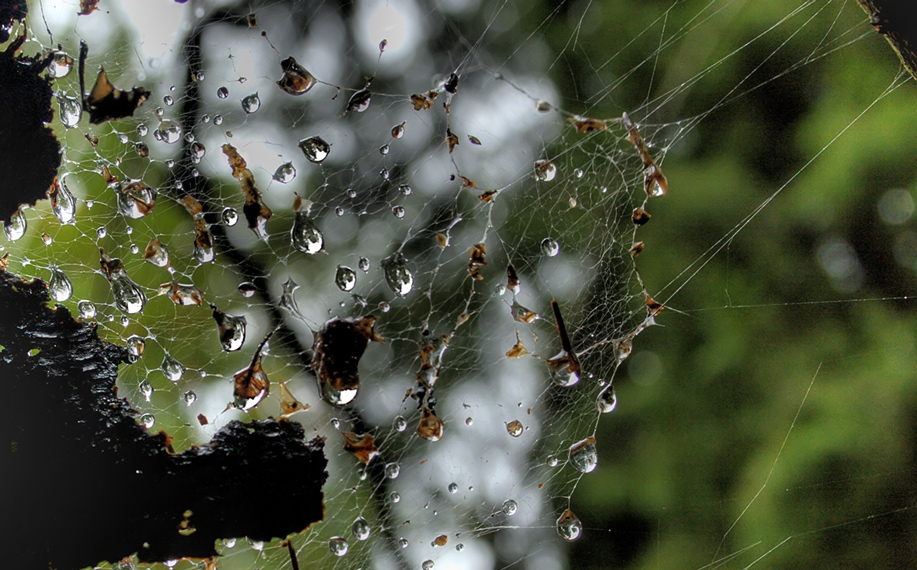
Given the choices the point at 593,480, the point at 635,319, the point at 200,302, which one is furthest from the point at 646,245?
the point at 200,302

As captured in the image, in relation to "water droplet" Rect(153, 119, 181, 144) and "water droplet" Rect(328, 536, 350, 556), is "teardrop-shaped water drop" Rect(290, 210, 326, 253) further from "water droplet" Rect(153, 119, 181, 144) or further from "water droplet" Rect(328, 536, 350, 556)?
"water droplet" Rect(328, 536, 350, 556)

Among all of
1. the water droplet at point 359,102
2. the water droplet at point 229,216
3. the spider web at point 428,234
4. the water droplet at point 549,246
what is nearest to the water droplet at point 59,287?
the spider web at point 428,234

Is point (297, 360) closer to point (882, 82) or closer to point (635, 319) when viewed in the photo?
point (635, 319)

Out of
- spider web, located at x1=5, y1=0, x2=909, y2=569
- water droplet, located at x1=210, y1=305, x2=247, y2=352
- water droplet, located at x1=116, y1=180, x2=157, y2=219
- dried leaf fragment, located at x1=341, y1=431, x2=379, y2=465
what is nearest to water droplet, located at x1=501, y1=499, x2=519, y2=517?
spider web, located at x1=5, y1=0, x2=909, y2=569

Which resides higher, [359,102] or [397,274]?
[359,102]

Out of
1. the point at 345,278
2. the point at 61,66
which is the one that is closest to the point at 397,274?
the point at 345,278

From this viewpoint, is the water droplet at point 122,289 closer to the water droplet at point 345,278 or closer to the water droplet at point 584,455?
the water droplet at point 345,278

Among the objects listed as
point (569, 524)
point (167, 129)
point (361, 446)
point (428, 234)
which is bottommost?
point (569, 524)

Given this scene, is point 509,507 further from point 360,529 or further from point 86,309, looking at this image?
point 86,309
